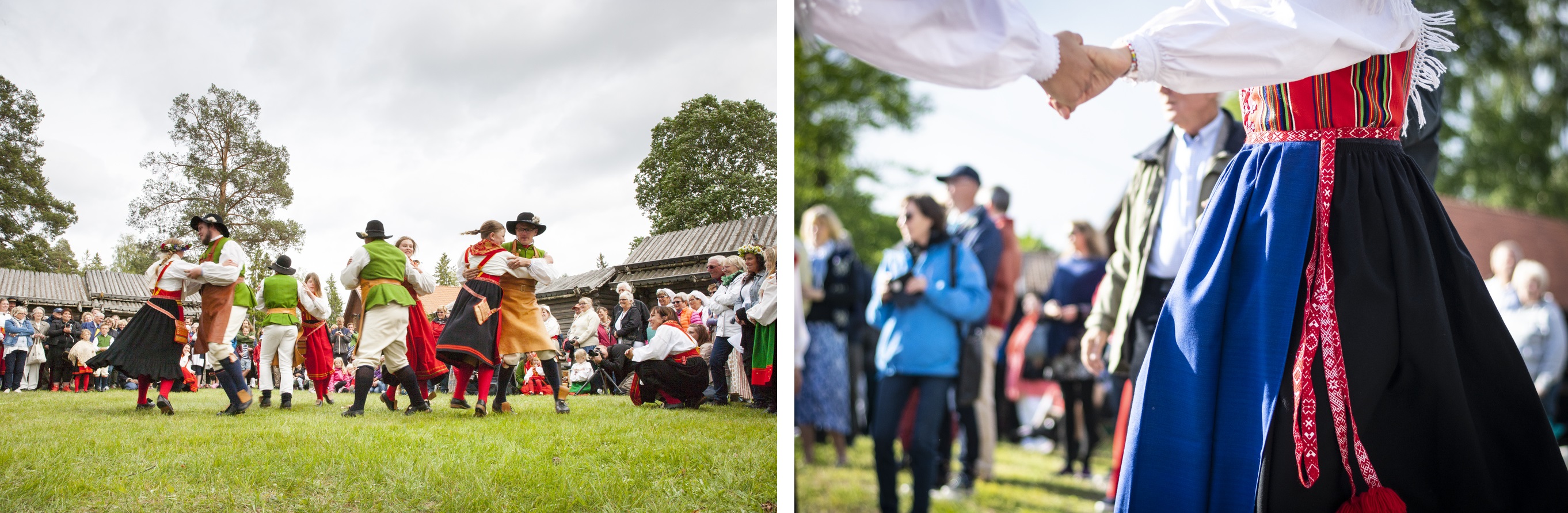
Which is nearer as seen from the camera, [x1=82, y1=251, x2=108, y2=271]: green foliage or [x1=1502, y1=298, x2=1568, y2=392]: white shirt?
[x1=82, y1=251, x2=108, y2=271]: green foliage

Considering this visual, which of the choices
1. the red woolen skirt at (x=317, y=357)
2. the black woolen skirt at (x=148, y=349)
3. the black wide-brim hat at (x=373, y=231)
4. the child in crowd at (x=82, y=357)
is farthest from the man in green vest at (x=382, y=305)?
the child in crowd at (x=82, y=357)

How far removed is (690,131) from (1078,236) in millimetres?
2121

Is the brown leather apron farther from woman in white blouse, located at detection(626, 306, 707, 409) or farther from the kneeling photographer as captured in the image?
the kneeling photographer

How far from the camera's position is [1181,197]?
2297 millimetres

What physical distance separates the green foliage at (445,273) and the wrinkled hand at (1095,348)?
283cm

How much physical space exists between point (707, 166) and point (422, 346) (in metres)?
1.61

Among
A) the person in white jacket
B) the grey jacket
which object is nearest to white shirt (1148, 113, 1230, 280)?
the grey jacket

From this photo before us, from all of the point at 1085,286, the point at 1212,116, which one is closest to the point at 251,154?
the point at 1212,116

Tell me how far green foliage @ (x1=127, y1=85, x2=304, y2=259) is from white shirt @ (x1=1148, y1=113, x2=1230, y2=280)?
329cm

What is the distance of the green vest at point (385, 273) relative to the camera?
3.77 m

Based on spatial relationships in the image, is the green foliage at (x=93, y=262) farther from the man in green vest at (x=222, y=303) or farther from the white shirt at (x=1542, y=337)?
the white shirt at (x=1542, y=337)

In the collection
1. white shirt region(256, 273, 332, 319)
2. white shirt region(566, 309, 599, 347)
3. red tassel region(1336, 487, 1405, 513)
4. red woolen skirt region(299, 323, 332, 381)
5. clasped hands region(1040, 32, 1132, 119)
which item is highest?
clasped hands region(1040, 32, 1132, 119)

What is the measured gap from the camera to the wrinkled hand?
2.46 m

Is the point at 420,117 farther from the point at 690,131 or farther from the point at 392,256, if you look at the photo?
the point at 690,131
